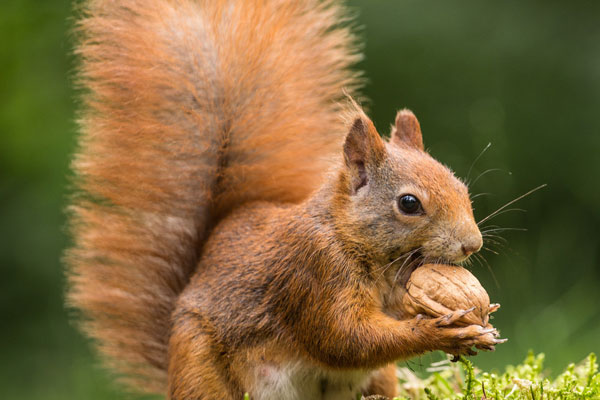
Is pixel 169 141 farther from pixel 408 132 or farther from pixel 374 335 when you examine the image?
pixel 374 335

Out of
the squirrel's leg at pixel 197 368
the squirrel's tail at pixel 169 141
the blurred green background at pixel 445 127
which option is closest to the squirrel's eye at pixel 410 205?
the squirrel's tail at pixel 169 141

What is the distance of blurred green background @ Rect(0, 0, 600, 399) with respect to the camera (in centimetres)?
344

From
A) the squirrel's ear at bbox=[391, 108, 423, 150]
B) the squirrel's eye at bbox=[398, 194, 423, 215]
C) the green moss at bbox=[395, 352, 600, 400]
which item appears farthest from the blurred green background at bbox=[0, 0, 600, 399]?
the squirrel's eye at bbox=[398, 194, 423, 215]

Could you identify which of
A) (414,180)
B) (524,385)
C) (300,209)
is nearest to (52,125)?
(300,209)

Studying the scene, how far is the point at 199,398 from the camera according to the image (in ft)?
6.23

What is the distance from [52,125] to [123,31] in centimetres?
151

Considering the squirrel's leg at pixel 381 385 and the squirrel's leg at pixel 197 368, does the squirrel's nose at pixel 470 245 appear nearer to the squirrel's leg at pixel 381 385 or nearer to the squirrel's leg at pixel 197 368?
the squirrel's leg at pixel 381 385

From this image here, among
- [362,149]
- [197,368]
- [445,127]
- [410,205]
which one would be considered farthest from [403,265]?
[445,127]

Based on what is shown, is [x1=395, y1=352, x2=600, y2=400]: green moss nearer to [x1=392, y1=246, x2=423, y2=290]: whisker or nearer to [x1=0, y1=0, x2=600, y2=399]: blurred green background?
[x1=392, y1=246, x2=423, y2=290]: whisker

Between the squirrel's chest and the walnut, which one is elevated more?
the walnut

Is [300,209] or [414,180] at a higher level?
[414,180]

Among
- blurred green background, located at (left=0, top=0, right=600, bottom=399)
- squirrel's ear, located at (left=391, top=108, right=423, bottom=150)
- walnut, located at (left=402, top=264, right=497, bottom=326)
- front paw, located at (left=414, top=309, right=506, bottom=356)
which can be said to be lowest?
blurred green background, located at (left=0, top=0, right=600, bottom=399)

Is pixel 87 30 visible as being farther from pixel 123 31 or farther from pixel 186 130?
pixel 186 130

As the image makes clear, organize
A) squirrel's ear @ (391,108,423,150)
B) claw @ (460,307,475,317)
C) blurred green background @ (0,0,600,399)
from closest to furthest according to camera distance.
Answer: claw @ (460,307,475,317) → squirrel's ear @ (391,108,423,150) → blurred green background @ (0,0,600,399)
